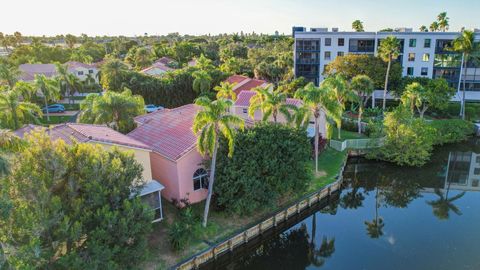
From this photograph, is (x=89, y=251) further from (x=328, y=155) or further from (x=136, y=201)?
(x=328, y=155)

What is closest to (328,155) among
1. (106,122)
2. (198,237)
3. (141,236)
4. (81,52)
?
(198,237)

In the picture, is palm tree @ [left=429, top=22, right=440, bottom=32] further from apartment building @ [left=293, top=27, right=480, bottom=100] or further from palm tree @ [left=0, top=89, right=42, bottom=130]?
palm tree @ [left=0, top=89, right=42, bottom=130]

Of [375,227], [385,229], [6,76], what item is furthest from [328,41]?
[6,76]

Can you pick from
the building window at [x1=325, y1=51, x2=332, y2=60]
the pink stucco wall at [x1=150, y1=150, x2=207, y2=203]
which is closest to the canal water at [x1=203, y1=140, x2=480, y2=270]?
the pink stucco wall at [x1=150, y1=150, x2=207, y2=203]

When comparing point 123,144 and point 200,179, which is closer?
point 123,144

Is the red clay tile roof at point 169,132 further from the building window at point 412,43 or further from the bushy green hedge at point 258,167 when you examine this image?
the building window at point 412,43

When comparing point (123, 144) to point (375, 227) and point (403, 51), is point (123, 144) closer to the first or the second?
point (375, 227)
